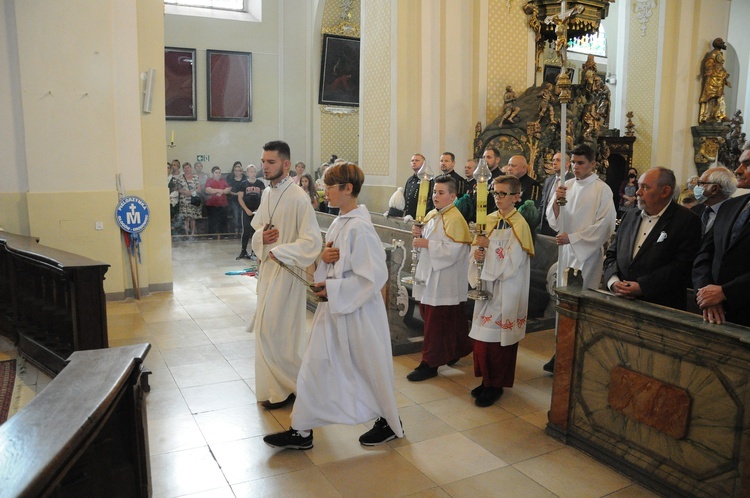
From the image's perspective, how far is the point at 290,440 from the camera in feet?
11.7

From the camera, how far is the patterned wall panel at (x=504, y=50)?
32.1ft

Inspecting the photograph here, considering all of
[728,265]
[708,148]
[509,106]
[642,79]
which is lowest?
[728,265]

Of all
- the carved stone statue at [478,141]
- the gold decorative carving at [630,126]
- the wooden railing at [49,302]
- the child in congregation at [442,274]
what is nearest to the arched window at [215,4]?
the carved stone statue at [478,141]

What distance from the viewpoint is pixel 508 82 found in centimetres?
1004

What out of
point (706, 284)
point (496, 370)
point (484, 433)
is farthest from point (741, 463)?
point (496, 370)

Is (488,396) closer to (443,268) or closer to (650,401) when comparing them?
(443,268)

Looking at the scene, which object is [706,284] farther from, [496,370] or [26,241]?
[26,241]

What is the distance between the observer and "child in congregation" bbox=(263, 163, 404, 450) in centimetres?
332

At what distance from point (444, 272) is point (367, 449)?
1643 mm

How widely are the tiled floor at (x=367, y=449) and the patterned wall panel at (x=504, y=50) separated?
5.56 metres

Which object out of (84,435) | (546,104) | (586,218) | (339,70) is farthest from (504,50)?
(84,435)

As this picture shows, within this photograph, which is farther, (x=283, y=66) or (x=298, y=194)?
(x=283, y=66)

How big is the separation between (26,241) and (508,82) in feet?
25.1

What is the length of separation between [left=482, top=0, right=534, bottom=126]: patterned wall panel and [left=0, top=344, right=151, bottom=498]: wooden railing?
8.53 meters
